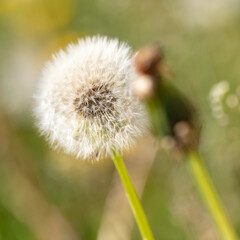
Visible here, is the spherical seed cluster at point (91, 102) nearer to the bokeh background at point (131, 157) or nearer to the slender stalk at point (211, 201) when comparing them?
the slender stalk at point (211, 201)

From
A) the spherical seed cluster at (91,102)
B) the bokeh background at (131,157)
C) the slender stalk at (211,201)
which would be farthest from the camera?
the bokeh background at (131,157)

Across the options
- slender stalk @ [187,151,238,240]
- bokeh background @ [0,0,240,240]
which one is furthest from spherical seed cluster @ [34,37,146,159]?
bokeh background @ [0,0,240,240]

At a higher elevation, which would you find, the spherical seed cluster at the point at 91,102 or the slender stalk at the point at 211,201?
the spherical seed cluster at the point at 91,102

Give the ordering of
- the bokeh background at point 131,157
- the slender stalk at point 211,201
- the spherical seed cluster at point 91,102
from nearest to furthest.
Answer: the spherical seed cluster at point 91,102 → the slender stalk at point 211,201 → the bokeh background at point 131,157

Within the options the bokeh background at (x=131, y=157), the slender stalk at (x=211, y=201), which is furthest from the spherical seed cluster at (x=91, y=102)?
the bokeh background at (x=131, y=157)

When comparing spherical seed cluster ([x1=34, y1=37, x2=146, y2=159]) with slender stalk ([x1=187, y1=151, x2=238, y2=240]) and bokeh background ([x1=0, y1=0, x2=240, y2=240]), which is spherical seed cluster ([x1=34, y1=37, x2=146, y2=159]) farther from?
bokeh background ([x1=0, y1=0, x2=240, y2=240])

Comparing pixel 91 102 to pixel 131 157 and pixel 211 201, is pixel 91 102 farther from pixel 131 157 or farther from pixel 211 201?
pixel 131 157

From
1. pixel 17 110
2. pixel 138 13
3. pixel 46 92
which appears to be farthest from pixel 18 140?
pixel 46 92
